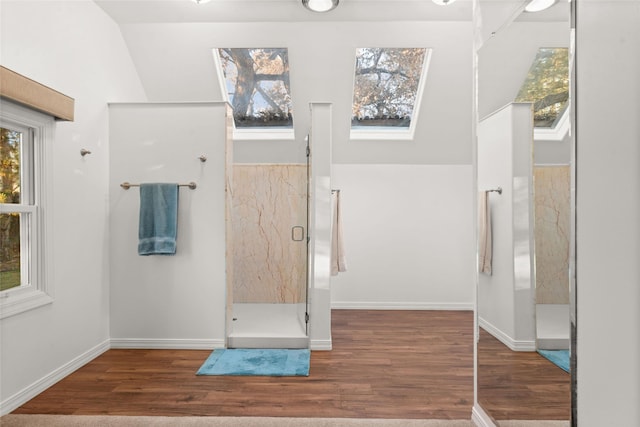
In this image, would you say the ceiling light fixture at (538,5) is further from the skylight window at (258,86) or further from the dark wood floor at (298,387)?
the skylight window at (258,86)

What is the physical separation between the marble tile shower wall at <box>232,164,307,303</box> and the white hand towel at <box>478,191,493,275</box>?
293cm

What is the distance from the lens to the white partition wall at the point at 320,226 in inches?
140

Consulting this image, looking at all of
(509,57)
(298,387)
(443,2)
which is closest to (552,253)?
(509,57)

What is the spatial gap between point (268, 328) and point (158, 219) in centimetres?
139

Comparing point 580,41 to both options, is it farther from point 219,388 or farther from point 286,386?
point 219,388

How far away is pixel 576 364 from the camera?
4.43ft

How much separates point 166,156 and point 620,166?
3264 millimetres

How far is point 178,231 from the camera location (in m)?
3.57

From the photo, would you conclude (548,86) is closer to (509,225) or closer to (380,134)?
(509,225)

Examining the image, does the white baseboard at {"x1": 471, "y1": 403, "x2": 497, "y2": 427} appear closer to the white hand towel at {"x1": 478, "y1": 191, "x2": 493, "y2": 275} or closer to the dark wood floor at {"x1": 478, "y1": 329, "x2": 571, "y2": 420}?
the dark wood floor at {"x1": 478, "y1": 329, "x2": 571, "y2": 420}

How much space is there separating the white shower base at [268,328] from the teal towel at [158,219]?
3.13 ft

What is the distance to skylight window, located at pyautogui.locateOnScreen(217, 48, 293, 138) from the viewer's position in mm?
4207

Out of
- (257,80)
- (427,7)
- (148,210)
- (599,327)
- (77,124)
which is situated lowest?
(599,327)

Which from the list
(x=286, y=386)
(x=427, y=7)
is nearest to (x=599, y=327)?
(x=286, y=386)
